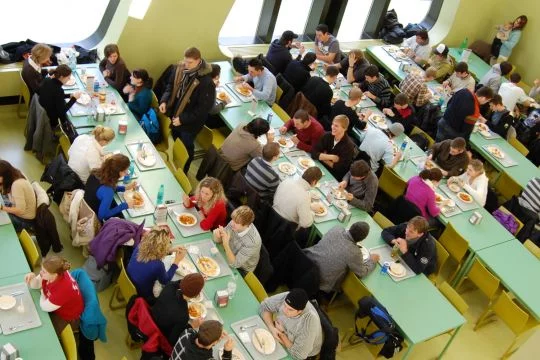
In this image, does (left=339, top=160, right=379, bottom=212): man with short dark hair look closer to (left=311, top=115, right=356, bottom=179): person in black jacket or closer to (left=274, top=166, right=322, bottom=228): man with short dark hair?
(left=311, top=115, right=356, bottom=179): person in black jacket

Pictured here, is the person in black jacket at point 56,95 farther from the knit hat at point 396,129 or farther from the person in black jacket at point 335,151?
the knit hat at point 396,129

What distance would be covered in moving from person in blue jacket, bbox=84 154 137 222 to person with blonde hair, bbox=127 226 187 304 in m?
0.88

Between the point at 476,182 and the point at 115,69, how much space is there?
569 cm

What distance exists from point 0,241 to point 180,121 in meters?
3.27

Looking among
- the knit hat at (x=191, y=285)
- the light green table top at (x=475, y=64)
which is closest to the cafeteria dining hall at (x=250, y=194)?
the knit hat at (x=191, y=285)

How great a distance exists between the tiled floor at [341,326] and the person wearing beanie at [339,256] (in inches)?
33.1

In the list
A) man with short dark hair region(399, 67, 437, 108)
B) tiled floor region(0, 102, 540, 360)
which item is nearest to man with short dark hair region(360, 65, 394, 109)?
man with short dark hair region(399, 67, 437, 108)

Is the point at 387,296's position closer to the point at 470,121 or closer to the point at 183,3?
the point at 470,121

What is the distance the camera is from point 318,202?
295 inches

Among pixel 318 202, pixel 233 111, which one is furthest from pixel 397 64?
pixel 318 202

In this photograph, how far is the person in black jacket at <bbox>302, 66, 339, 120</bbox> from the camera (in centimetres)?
944

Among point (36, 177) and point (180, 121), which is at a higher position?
point (180, 121)

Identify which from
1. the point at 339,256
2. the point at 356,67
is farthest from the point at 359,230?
the point at 356,67

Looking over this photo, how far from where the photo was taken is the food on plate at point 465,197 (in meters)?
8.38
